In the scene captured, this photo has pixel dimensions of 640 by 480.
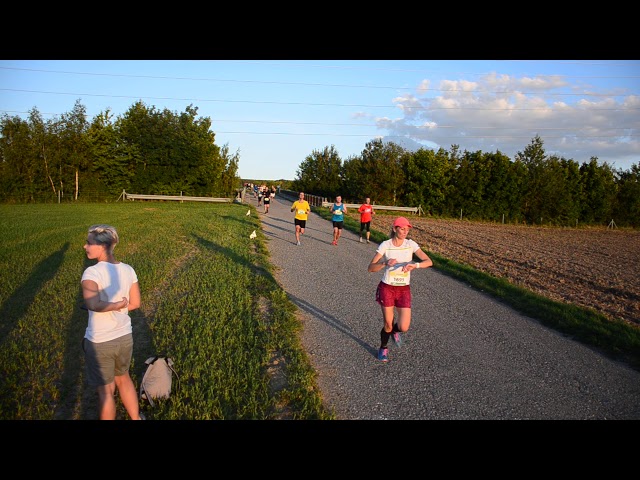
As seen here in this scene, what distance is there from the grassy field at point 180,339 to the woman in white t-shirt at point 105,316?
805 mm

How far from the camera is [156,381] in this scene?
14.3ft

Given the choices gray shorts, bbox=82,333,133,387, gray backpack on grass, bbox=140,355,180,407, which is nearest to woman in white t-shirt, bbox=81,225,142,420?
gray shorts, bbox=82,333,133,387

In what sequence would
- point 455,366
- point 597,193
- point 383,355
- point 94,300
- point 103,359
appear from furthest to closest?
point 597,193 → point 383,355 → point 455,366 → point 103,359 → point 94,300

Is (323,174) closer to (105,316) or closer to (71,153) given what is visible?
(71,153)

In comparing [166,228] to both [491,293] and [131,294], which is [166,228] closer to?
[491,293]

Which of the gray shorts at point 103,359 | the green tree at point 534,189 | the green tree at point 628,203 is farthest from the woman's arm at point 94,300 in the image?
the green tree at point 628,203

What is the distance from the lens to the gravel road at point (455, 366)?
4352mm

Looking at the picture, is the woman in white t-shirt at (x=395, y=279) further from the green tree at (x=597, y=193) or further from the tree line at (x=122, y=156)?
the green tree at (x=597, y=193)

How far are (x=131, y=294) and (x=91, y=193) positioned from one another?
49.1m

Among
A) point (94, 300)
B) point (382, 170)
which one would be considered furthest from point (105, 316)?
point (382, 170)

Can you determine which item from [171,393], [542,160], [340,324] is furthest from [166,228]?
[542,160]

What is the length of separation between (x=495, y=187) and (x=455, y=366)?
163ft

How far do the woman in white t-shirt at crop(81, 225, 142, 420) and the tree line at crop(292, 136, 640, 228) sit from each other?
4447cm

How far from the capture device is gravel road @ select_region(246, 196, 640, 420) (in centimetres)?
435
